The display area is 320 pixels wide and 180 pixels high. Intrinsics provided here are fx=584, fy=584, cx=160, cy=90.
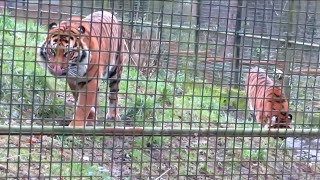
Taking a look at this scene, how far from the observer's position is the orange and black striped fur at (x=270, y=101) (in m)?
4.22

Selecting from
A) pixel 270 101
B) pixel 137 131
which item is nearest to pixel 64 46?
pixel 137 131

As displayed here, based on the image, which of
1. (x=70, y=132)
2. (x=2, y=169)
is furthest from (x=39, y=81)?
(x=70, y=132)

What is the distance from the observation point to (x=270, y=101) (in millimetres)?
6285

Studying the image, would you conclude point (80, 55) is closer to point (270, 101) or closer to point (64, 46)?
point (64, 46)

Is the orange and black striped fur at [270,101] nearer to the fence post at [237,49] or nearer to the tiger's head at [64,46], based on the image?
the fence post at [237,49]

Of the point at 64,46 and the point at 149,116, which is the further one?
the point at 149,116

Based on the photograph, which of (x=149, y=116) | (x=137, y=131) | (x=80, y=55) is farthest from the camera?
(x=149, y=116)

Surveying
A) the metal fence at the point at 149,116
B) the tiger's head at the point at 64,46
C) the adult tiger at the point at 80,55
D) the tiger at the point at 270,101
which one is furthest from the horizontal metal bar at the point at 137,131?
the tiger's head at the point at 64,46

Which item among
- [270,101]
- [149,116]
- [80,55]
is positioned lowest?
[149,116]

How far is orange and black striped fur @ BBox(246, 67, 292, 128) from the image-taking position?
13.8 ft

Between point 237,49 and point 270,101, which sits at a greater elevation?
point 237,49

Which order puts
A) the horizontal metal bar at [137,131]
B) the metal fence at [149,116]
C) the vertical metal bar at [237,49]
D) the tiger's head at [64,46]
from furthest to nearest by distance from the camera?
1. the tiger's head at [64,46]
2. the vertical metal bar at [237,49]
3. the metal fence at [149,116]
4. the horizontal metal bar at [137,131]

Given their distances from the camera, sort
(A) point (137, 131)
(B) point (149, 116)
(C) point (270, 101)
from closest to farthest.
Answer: (A) point (137, 131)
(B) point (149, 116)
(C) point (270, 101)

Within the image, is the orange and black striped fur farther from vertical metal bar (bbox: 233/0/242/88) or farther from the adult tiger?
the adult tiger
